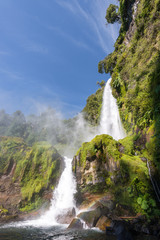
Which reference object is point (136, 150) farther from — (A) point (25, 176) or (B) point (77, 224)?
(A) point (25, 176)

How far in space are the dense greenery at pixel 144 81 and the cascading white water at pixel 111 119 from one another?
1.77m

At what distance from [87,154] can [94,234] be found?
6572 millimetres

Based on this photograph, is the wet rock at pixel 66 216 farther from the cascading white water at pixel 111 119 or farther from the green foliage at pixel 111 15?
the green foliage at pixel 111 15

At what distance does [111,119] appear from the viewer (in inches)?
829

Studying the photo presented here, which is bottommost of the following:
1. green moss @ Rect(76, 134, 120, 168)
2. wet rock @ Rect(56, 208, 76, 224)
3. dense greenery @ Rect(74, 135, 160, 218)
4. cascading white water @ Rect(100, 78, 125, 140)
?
wet rock @ Rect(56, 208, 76, 224)

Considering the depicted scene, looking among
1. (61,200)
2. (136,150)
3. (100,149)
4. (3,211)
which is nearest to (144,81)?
(136,150)

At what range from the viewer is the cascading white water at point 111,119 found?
18603mm

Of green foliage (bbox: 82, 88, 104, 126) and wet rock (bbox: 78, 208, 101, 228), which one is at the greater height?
green foliage (bbox: 82, 88, 104, 126)

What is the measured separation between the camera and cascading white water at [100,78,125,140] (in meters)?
18.6

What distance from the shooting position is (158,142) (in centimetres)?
773

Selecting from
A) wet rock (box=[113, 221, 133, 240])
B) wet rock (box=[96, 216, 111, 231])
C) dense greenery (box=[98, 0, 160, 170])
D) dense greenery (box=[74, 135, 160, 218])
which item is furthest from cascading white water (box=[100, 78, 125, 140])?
wet rock (box=[113, 221, 133, 240])

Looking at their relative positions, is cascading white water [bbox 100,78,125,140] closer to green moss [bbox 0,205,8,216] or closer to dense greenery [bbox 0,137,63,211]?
dense greenery [bbox 0,137,63,211]

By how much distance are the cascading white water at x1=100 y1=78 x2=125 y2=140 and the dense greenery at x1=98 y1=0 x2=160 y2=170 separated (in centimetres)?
177

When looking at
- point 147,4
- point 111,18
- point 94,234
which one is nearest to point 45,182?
point 94,234
